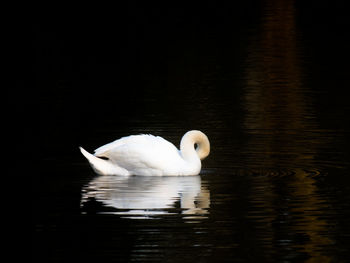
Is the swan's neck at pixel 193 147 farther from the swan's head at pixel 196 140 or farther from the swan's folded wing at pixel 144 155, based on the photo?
the swan's folded wing at pixel 144 155

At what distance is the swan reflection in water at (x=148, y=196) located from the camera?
13.2 meters

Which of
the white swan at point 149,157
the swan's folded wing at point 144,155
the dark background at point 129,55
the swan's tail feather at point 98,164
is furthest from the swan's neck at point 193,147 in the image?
the dark background at point 129,55

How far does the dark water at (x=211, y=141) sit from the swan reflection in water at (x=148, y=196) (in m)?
0.02

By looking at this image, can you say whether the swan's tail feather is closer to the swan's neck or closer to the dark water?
the dark water

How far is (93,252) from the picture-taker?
11.3m

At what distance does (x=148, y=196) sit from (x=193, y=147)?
190cm

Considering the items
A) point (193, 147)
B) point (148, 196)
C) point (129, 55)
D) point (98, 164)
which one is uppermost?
point (129, 55)

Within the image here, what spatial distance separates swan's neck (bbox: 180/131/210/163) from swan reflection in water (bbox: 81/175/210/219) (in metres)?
0.29

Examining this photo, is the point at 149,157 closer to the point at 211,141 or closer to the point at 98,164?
the point at 98,164

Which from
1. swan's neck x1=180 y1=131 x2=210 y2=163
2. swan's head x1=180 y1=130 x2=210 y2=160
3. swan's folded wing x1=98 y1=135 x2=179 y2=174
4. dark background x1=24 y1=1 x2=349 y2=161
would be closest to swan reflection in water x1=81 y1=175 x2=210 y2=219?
swan's folded wing x1=98 y1=135 x2=179 y2=174

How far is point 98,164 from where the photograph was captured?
50.9 ft

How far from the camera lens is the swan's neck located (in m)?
15.6

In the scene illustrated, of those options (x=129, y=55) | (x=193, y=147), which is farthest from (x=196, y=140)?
(x=129, y=55)

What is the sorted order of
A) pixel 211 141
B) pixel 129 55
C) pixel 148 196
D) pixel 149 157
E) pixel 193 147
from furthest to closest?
pixel 129 55, pixel 211 141, pixel 193 147, pixel 149 157, pixel 148 196
